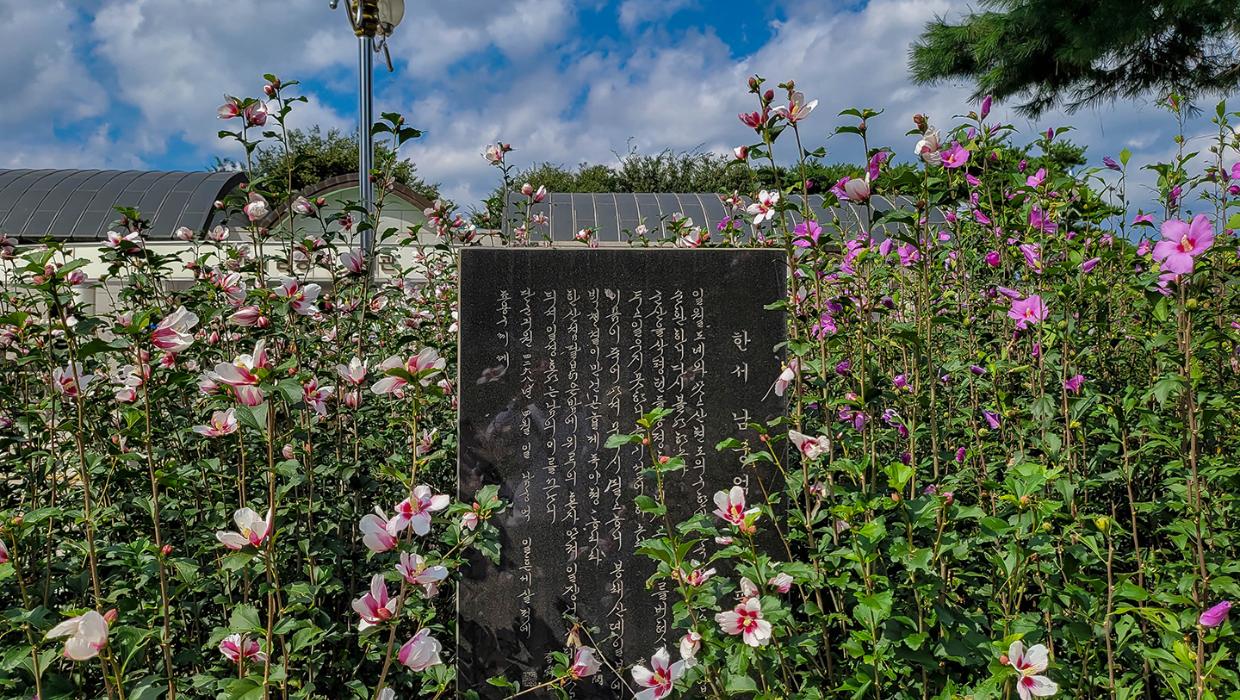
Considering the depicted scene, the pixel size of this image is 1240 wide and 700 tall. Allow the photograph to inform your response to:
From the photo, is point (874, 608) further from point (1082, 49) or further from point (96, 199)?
point (96, 199)

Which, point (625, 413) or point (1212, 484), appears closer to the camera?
point (1212, 484)

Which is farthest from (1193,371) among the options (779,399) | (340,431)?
(340,431)

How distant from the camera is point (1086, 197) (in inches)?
105

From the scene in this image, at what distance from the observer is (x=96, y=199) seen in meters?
16.9

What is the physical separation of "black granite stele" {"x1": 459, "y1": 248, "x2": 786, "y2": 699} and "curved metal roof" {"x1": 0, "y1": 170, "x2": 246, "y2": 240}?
15703 millimetres

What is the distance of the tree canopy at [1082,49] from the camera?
6.41 m

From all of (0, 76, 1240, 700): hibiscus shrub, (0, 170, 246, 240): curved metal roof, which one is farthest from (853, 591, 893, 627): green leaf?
(0, 170, 246, 240): curved metal roof

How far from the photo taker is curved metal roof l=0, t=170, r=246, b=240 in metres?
15.9

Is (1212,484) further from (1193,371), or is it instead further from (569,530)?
(569,530)

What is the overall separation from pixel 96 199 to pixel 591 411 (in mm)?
18812

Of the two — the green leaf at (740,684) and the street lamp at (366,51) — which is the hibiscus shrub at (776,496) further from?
the street lamp at (366,51)

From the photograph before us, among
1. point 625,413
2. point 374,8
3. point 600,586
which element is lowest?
point 600,586

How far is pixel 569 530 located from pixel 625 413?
0.35 metres

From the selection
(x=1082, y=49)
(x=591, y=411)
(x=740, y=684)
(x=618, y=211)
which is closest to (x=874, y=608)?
(x=740, y=684)
